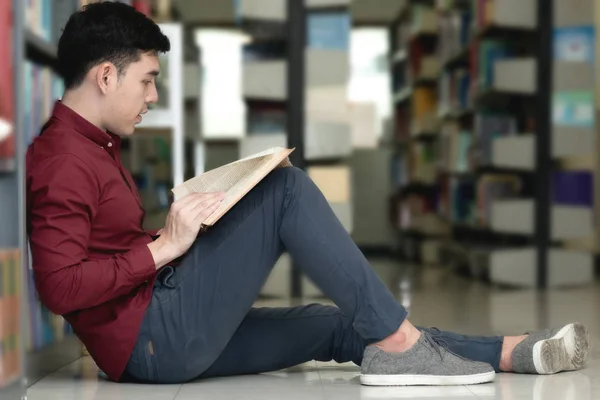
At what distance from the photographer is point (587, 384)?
1901 mm

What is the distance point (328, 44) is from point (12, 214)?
2889 millimetres

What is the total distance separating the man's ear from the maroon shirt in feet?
0.24

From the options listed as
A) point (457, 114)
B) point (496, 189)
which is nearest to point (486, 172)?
point (496, 189)

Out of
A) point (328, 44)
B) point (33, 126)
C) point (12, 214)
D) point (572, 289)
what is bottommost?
point (572, 289)

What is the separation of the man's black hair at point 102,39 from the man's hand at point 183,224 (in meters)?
0.29

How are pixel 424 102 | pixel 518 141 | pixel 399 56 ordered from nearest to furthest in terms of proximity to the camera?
pixel 518 141, pixel 424 102, pixel 399 56

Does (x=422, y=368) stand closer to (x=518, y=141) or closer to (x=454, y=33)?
(x=518, y=141)

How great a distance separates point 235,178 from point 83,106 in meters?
0.32

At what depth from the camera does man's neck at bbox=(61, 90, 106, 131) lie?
180 centimetres

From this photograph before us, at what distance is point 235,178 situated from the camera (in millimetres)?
1798

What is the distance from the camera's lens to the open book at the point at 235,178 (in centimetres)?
168

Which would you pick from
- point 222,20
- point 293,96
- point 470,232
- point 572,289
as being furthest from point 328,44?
point 470,232

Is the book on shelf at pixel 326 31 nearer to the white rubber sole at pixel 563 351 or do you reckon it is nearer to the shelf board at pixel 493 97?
the shelf board at pixel 493 97

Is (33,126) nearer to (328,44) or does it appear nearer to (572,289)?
(328,44)
